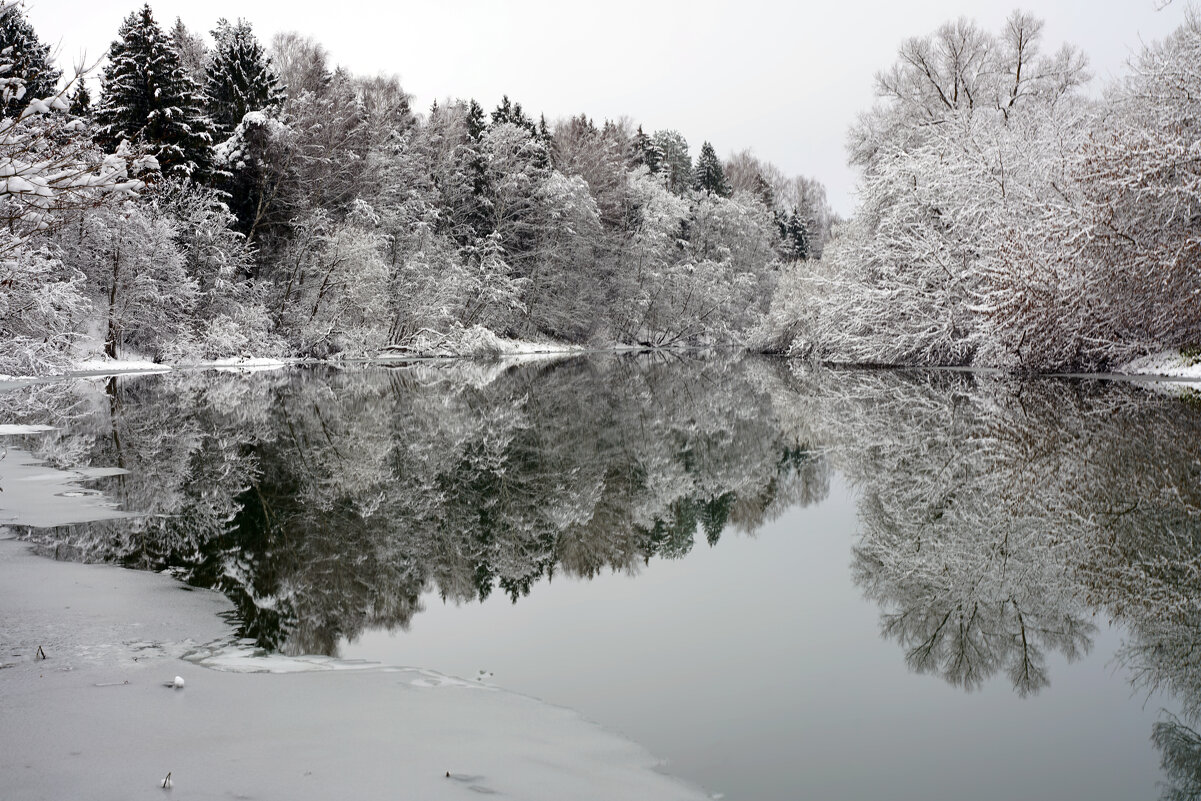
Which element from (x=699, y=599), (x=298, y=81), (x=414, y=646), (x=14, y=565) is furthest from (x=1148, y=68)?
(x=298, y=81)

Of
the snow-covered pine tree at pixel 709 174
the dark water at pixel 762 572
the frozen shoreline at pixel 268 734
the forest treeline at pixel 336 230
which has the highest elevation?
the snow-covered pine tree at pixel 709 174

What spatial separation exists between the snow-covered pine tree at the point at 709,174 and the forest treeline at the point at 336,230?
678 centimetres

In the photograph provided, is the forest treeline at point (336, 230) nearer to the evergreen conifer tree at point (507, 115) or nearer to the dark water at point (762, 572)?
the evergreen conifer tree at point (507, 115)

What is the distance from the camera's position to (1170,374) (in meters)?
18.2

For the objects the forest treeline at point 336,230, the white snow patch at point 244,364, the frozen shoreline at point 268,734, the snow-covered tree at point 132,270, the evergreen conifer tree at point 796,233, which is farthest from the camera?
the evergreen conifer tree at point 796,233

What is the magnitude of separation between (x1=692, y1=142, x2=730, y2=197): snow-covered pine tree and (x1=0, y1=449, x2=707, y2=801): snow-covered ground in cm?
6250

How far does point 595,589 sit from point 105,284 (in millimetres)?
27026

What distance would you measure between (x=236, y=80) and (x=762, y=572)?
114 feet

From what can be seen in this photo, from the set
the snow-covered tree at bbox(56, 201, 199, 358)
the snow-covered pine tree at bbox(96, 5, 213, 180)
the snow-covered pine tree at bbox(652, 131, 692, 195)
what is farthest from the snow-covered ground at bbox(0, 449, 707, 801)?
the snow-covered pine tree at bbox(652, 131, 692, 195)

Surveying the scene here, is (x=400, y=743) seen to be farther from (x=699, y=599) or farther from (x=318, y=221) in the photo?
(x=318, y=221)

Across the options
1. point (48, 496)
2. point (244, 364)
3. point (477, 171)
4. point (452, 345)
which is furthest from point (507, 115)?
point (48, 496)

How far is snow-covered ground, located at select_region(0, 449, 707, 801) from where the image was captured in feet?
8.57

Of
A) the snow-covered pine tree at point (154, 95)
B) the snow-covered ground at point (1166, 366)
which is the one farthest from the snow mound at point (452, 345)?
the snow-covered ground at point (1166, 366)

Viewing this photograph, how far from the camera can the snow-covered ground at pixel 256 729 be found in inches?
103
